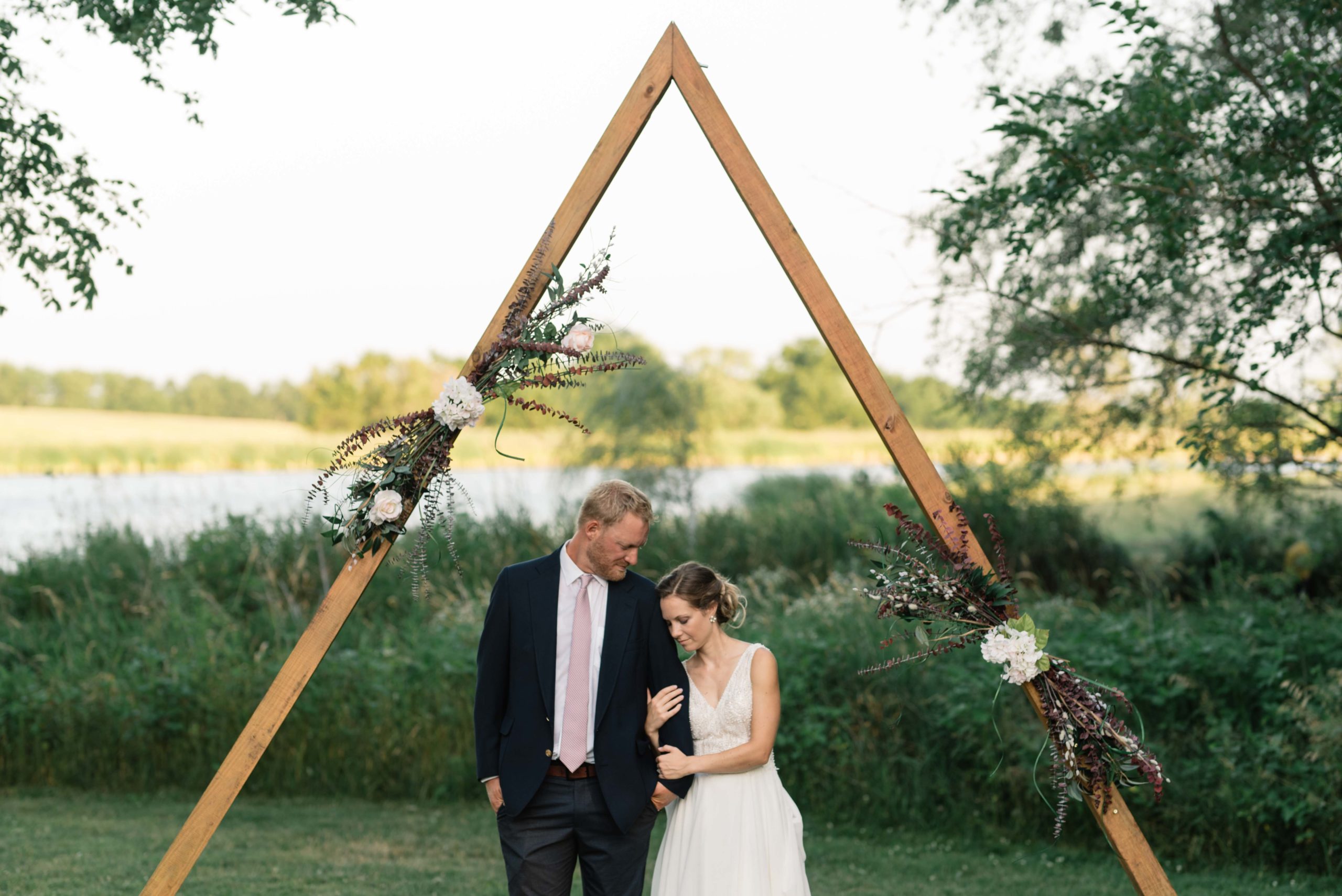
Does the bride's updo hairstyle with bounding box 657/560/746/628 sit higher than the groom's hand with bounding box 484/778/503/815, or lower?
higher

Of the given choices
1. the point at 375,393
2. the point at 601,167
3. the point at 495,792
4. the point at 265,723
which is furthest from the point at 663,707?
the point at 375,393

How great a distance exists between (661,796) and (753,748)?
326 millimetres

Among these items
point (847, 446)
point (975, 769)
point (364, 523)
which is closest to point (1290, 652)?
point (975, 769)

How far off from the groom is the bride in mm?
144

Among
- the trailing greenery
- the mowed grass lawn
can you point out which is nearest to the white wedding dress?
the mowed grass lawn

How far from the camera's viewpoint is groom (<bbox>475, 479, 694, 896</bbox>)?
346cm

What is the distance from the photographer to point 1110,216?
365 inches

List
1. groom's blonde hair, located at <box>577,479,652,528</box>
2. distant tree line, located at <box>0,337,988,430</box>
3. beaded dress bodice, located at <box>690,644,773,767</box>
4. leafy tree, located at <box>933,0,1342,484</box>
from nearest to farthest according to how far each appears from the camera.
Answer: groom's blonde hair, located at <box>577,479,652,528</box> < beaded dress bodice, located at <box>690,644,773,767</box> < leafy tree, located at <box>933,0,1342,484</box> < distant tree line, located at <box>0,337,988,430</box>

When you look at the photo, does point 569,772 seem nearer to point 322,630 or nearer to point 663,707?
point 663,707

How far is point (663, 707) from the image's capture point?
3.61m

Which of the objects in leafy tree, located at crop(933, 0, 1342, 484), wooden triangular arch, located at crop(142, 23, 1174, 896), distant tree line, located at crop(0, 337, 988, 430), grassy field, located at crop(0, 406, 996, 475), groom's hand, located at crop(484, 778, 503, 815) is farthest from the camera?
distant tree line, located at crop(0, 337, 988, 430)

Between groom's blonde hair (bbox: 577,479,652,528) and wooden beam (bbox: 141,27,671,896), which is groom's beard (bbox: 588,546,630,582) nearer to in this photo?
groom's blonde hair (bbox: 577,479,652,528)

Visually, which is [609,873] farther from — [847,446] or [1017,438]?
[847,446]

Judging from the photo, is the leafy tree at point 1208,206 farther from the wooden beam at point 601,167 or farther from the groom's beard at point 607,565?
the groom's beard at point 607,565
